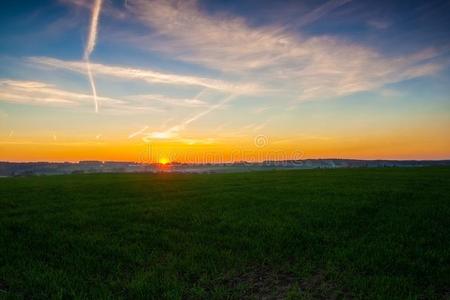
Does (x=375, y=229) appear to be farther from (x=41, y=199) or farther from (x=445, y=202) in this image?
(x=41, y=199)

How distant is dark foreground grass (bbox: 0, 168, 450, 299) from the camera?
845 cm

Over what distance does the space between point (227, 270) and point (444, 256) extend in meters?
6.33

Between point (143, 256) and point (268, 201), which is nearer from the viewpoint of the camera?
point (143, 256)

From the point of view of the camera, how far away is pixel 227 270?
31.7 ft

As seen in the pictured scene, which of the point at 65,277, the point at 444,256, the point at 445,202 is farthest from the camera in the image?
the point at 445,202

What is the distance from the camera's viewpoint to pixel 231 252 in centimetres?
1108

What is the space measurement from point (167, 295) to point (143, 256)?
3.02 meters

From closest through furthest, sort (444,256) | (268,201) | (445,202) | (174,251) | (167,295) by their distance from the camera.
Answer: (167,295) < (444,256) < (174,251) < (445,202) < (268,201)

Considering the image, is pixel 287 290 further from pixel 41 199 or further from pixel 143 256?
pixel 41 199

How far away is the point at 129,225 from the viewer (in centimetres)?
1497

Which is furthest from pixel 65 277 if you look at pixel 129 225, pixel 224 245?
pixel 129 225

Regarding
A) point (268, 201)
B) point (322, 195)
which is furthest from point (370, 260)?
point (322, 195)

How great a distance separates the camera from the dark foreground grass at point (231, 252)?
332 inches

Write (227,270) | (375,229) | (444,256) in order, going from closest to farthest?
(227,270) < (444,256) < (375,229)
